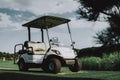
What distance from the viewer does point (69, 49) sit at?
46.7ft

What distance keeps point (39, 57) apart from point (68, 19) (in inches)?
95.6

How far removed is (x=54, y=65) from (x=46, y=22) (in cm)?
269

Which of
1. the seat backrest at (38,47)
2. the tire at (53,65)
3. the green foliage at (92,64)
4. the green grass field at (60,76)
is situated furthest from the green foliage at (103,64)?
the tire at (53,65)

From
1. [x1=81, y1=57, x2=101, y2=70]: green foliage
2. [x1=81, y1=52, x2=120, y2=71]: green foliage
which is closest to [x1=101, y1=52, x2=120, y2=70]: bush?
[x1=81, y1=52, x2=120, y2=71]: green foliage

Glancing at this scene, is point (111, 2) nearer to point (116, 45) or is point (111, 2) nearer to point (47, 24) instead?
point (47, 24)

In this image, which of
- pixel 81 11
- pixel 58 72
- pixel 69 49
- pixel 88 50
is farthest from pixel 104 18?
pixel 88 50

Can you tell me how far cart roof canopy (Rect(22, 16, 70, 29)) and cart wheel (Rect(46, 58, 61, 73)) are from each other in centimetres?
220

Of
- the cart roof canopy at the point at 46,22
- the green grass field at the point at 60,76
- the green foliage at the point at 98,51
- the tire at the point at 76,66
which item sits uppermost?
the cart roof canopy at the point at 46,22

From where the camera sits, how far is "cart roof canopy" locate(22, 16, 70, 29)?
1466 centimetres

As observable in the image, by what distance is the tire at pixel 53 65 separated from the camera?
13227mm

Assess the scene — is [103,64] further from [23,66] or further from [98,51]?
[98,51]

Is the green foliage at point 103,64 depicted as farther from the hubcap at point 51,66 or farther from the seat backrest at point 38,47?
the hubcap at point 51,66

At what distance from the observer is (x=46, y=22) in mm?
15094

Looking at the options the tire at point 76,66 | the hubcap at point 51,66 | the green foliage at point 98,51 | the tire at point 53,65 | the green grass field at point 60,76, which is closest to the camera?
the green grass field at point 60,76
